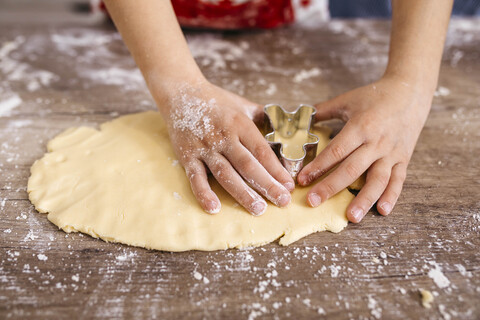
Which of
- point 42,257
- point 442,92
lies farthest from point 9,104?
point 442,92

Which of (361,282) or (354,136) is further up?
(354,136)

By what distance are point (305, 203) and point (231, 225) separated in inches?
7.8

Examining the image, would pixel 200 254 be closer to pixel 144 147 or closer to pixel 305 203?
pixel 305 203

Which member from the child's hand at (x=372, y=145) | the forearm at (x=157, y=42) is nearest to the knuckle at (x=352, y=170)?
the child's hand at (x=372, y=145)

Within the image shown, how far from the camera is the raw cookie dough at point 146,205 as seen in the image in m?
0.85

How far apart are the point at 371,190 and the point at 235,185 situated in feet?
1.14

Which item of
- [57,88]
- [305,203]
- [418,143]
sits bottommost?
[418,143]

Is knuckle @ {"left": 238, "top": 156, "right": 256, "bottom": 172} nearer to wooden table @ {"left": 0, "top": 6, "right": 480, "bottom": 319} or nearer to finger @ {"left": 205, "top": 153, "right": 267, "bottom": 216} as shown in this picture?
finger @ {"left": 205, "top": 153, "right": 267, "bottom": 216}

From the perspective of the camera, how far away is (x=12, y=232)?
2.90 ft

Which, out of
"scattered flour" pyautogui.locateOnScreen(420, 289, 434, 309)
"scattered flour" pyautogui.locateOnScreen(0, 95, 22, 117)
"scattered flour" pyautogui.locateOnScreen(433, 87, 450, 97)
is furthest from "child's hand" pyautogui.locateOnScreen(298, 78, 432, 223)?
"scattered flour" pyautogui.locateOnScreen(0, 95, 22, 117)

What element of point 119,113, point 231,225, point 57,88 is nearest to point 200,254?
point 231,225

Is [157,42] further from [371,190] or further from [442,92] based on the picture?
[442,92]


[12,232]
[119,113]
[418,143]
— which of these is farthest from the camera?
[119,113]

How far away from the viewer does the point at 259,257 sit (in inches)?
→ 32.6
